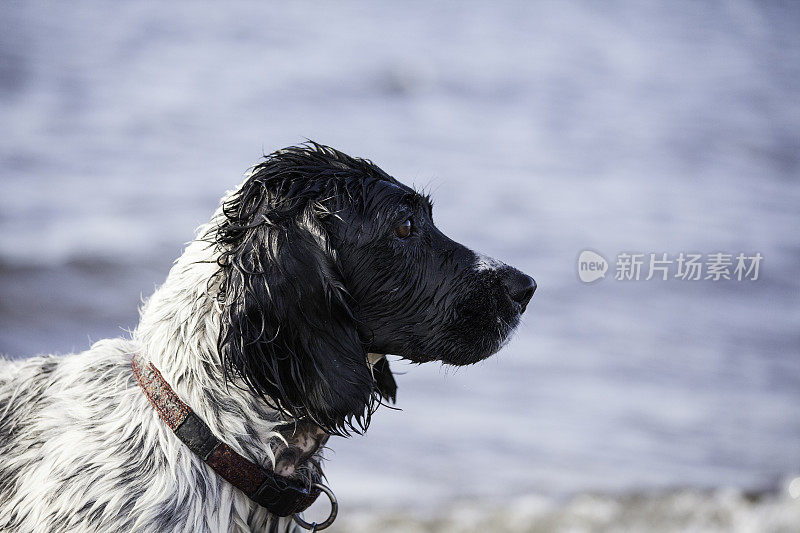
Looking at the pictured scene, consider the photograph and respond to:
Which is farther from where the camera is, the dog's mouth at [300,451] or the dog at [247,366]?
the dog's mouth at [300,451]

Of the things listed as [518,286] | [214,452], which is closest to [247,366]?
[214,452]

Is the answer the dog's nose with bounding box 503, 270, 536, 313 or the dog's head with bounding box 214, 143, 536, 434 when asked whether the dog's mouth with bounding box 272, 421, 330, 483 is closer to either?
the dog's head with bounding box 214, 143, 536, 434

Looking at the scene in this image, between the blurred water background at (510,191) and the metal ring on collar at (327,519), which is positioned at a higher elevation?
the blurred water background at (510,191)

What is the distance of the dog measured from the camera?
2.19m

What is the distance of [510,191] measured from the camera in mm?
8930

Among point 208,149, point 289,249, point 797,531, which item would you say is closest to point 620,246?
point 797,531

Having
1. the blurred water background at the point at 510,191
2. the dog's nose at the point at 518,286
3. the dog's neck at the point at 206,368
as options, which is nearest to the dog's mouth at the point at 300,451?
the dog's neck at the point at 206,368

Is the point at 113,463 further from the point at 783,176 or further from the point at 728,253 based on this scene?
the point at 783,176

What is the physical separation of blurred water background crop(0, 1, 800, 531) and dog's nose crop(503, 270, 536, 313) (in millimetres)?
529

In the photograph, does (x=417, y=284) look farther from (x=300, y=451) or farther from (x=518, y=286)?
(x=300, y=451)

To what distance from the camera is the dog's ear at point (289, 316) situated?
2.17 m

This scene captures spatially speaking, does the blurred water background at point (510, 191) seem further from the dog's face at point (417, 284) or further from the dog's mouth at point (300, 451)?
the dog's mouth at point (300, 451)

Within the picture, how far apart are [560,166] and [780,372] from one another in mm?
4053

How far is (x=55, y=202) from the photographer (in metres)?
8.00
